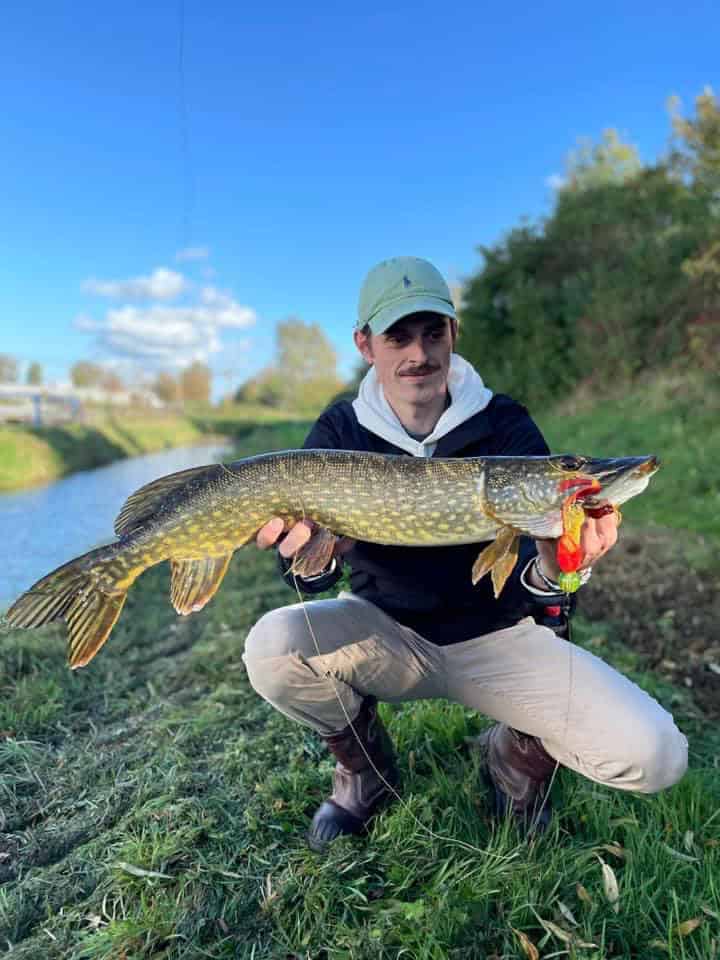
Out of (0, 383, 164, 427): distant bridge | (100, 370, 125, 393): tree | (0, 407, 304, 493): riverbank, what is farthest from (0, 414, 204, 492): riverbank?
(100, 370, 125, 393): tree

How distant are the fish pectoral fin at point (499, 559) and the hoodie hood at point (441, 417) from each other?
404mm

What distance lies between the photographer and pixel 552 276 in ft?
40.9

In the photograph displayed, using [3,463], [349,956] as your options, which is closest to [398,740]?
[349,956]

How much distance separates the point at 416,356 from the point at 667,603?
2.52m

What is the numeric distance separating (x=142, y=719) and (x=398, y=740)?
3.43 ft

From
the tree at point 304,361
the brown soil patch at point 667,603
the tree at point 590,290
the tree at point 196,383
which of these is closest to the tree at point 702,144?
the tree at point 590,290

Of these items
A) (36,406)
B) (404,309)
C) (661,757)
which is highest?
(36,406)

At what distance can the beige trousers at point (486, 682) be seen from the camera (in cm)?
146

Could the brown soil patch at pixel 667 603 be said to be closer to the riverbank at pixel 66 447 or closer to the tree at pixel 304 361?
the riverbank at pixel 66 447

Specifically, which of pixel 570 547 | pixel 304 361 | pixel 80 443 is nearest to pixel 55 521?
pixel 80 443

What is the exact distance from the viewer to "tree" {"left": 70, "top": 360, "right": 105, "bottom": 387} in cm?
5094

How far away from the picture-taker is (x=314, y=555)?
1.67 m

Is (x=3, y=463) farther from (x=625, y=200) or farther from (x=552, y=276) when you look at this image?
(x=625, y=200)

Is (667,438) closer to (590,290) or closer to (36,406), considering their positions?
(590,290)
